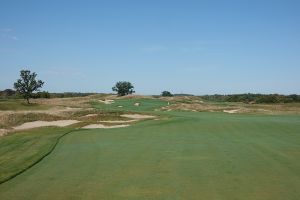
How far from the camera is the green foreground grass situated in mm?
10734

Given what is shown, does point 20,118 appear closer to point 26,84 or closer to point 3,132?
point 3,132

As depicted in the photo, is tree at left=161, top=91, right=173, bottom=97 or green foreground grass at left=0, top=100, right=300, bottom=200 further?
tree at left=161, top=91, right=173, bottom=97

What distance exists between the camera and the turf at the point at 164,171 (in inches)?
422

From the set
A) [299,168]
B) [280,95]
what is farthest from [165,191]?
[280,95]

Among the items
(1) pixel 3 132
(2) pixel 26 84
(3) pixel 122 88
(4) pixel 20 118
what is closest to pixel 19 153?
(1) pixel 3 132

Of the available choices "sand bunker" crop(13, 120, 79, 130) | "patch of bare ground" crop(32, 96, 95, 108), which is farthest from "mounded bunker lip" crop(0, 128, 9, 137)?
"patch of bare ground" crop(32, 96, 95, 108)

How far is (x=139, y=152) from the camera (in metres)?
17.7

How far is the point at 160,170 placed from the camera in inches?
537

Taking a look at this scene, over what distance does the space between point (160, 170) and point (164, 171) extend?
22cm

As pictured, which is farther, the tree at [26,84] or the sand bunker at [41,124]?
the tree at [26,84]

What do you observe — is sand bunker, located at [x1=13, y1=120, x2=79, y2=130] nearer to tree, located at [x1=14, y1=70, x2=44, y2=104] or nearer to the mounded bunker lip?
the mounded bunker lip

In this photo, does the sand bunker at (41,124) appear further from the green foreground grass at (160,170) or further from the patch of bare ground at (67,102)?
the patch of bare ground at (67,102)

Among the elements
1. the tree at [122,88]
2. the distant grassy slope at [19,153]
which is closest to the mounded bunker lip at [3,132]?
the distant grassy slope at [19,153]

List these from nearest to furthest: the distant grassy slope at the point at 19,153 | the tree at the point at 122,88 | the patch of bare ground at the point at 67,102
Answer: the distant grassy slope at the point at 19,153 < the patch of bare ground at the point at 67,102 < the tree at the point at 122,88
